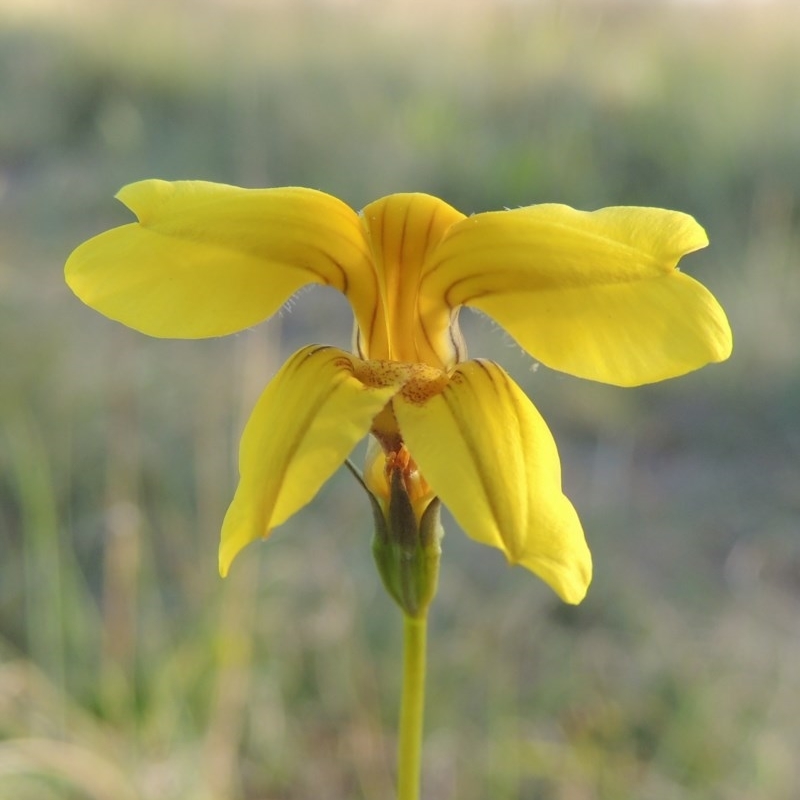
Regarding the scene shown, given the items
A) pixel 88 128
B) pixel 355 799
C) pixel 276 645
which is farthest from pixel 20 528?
pixel 88 128

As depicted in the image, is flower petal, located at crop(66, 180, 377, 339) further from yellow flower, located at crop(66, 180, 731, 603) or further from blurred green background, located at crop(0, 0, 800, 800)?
blurred green background, located at crop(0, 0, 800, 800)

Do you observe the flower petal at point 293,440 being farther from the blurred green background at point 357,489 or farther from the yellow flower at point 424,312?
the blurred green background at point 357,489

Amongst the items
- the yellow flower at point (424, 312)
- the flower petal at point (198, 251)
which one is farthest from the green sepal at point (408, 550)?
the flower petal at point (198, 251)

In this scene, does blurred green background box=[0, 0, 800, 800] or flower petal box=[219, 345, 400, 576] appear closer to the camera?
flower petal box=[219, 345, 400, 576]

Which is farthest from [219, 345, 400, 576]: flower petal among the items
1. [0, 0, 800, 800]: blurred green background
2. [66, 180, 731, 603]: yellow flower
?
[0, 0, 800, 800]: blurred green background

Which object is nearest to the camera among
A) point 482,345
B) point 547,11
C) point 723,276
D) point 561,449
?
point 561,449

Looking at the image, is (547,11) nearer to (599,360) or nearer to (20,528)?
(20,528)

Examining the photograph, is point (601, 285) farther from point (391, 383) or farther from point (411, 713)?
point (411, 713)
